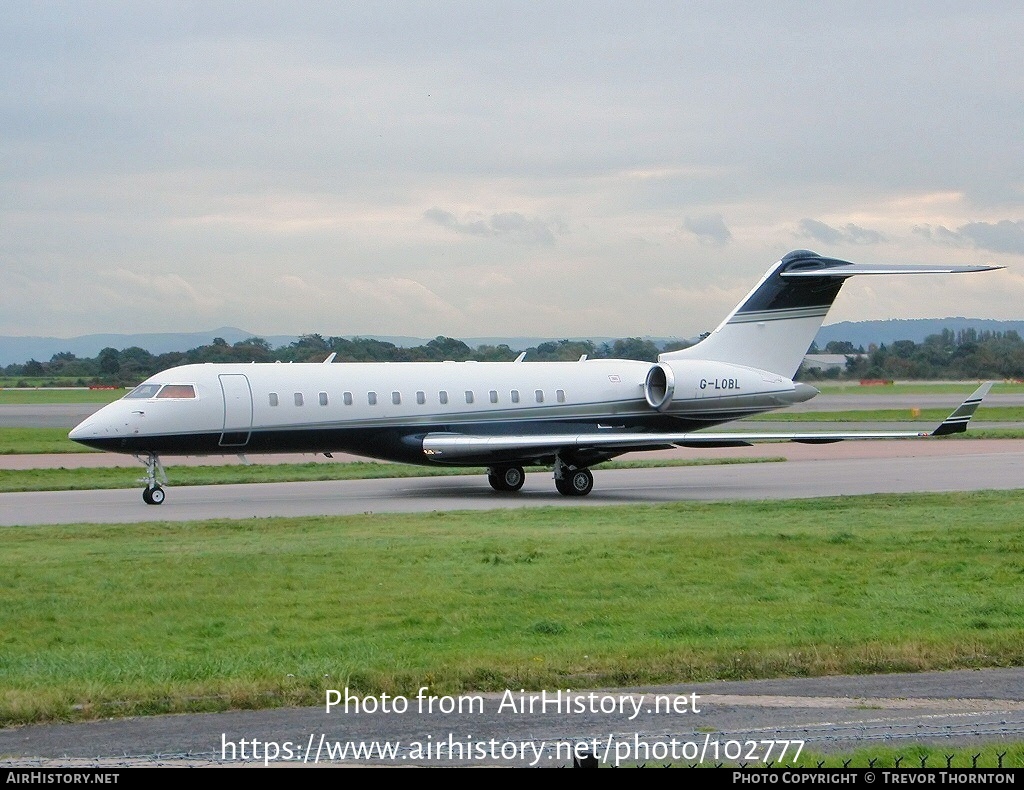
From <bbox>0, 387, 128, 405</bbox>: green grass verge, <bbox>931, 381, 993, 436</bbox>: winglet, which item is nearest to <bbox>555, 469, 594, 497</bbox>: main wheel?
<bbox>931, 381, 993, 436</bbox>: winglet

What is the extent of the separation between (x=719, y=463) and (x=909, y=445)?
33.1 feet

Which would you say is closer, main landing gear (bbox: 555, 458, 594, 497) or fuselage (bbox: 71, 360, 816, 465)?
fuselage (bbox: 71, 360, 816, 465)

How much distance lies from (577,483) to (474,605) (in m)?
15.8

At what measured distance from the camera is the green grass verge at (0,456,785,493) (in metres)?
32.2

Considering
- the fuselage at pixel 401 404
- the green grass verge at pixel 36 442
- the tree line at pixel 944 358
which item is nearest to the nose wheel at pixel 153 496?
the fuselage at pixel 401 404

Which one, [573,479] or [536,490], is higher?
[573,479]

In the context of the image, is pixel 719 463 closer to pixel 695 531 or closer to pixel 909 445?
pixel 909 445

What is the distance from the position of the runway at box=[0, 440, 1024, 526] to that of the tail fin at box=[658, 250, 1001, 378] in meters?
3.07

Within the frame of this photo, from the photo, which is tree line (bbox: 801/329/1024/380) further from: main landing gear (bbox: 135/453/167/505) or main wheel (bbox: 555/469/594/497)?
main landing gear (bbox: 135/453/167/505)

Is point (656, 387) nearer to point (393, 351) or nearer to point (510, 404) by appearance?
point (510, 404)

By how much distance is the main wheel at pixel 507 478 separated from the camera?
101 ft

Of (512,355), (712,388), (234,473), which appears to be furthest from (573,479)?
(512,355)

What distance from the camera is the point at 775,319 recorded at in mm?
33875
